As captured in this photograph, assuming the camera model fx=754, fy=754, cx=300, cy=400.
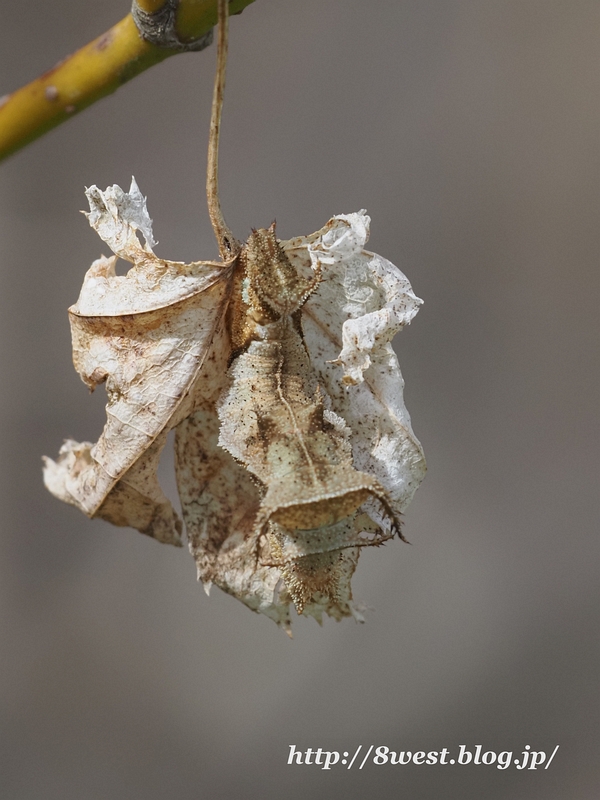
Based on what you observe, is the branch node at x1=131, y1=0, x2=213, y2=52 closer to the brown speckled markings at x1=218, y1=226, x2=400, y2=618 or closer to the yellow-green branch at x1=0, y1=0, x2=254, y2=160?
the yellow-green branch at x1=0, y1=0, x2=254, y2=160

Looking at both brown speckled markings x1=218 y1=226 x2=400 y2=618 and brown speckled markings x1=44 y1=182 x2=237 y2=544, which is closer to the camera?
brown speckled markings x1=218 y1=226 x2=400 y2=618

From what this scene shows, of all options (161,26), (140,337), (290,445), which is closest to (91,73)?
(161,26)

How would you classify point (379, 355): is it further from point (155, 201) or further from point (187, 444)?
point (155, 201)

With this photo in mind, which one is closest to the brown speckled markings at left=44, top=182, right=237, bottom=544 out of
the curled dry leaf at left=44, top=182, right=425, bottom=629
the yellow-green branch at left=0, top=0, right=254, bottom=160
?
the curled dry leaf at left=44, top=182, right=425, bottom=629

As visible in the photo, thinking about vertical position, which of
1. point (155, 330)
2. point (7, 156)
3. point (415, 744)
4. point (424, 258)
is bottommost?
point (415, 744)

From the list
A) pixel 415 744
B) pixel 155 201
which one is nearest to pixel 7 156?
pixel 155 201

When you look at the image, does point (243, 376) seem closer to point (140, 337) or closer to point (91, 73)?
point (140, 337)

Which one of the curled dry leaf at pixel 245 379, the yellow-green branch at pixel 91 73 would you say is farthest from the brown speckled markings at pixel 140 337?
the yellow-green branch at pixel 91 73
